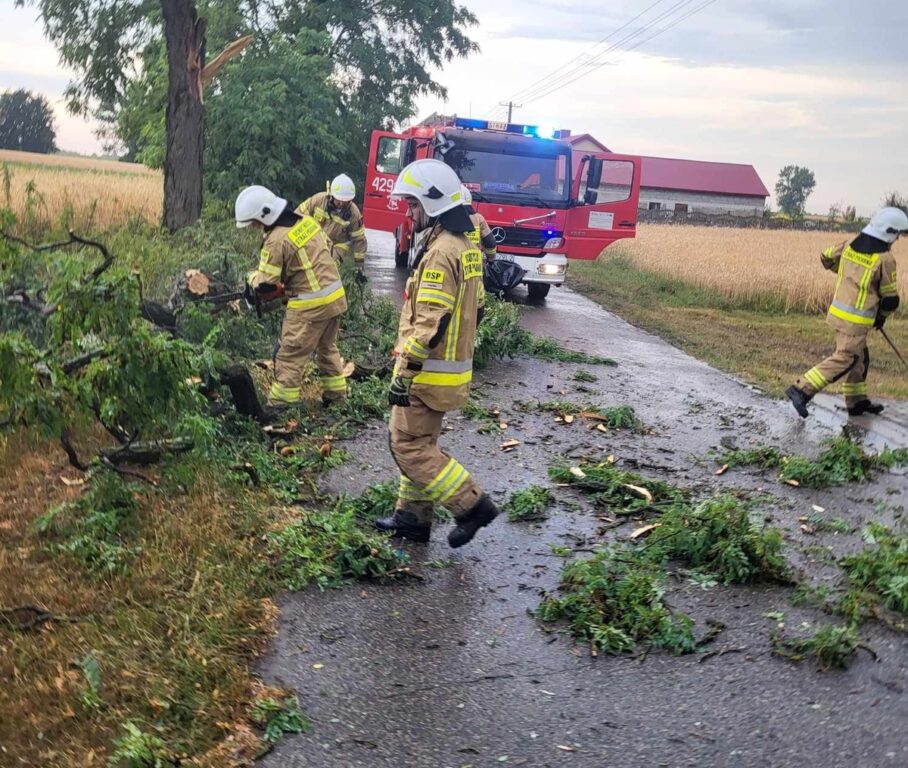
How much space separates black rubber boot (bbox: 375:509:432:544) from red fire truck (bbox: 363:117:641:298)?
9.13 metres

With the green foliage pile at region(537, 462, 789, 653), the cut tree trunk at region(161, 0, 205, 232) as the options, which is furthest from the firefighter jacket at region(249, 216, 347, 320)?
the cut tree trunk at region(161, 0, 205, 232)

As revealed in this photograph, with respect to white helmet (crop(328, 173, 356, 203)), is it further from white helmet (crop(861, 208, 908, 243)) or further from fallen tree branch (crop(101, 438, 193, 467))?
fallen tree branch (crop(101, 438, 193, 467))

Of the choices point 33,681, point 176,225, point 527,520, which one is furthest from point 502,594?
point 176,225

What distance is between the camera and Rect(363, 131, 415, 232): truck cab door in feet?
51.3

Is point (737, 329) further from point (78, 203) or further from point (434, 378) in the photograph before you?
point (78, 203)

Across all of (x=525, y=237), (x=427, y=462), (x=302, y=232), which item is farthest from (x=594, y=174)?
(x=427, y=462)

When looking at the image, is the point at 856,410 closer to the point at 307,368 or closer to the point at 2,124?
the point at 307,368

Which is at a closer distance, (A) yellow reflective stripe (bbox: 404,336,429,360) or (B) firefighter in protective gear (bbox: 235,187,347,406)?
(A) yellow reflective stripe (bbox: 404,336,429,360)

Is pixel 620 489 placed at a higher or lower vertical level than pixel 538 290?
lower

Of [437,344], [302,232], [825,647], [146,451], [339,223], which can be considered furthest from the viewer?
[339,223]

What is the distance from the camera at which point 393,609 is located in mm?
4082

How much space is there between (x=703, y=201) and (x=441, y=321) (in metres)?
74.0

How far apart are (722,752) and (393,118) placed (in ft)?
81.0

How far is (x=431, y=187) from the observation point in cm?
453
